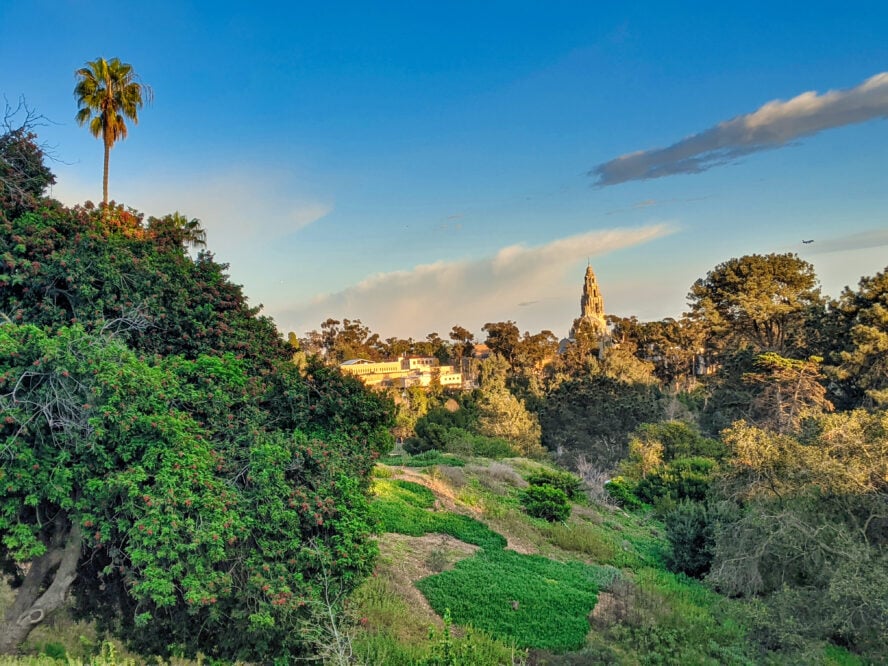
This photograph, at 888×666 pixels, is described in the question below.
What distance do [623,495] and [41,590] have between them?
20.3 metres

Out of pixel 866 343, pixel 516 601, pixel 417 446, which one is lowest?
pixel 516 601

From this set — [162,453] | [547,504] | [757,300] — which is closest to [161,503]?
[162,453]

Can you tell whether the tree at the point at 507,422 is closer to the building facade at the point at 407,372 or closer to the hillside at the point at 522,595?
the hillside at the point at 522,595

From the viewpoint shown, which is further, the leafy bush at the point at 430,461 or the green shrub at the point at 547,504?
the leafy bush at the point at 430,461

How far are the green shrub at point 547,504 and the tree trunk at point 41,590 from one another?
12.7 metres

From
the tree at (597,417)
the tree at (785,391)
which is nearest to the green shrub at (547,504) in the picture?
the tree at (785,391)

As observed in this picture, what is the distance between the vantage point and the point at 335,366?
31.3 feet

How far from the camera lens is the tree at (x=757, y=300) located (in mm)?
35562

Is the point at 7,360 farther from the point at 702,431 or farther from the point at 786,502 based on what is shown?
the point at 702,431

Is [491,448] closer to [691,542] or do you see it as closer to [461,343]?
[691,542]

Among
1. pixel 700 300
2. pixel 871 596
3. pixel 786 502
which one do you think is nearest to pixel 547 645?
pixel 871 596

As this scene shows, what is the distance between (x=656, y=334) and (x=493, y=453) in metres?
39.5

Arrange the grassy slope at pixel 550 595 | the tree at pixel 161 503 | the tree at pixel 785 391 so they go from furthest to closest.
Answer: the tree at pixel 785 391 → the grassy slope at pixel 550 595 → the tree at pixel 161 503

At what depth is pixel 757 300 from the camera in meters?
36.2
